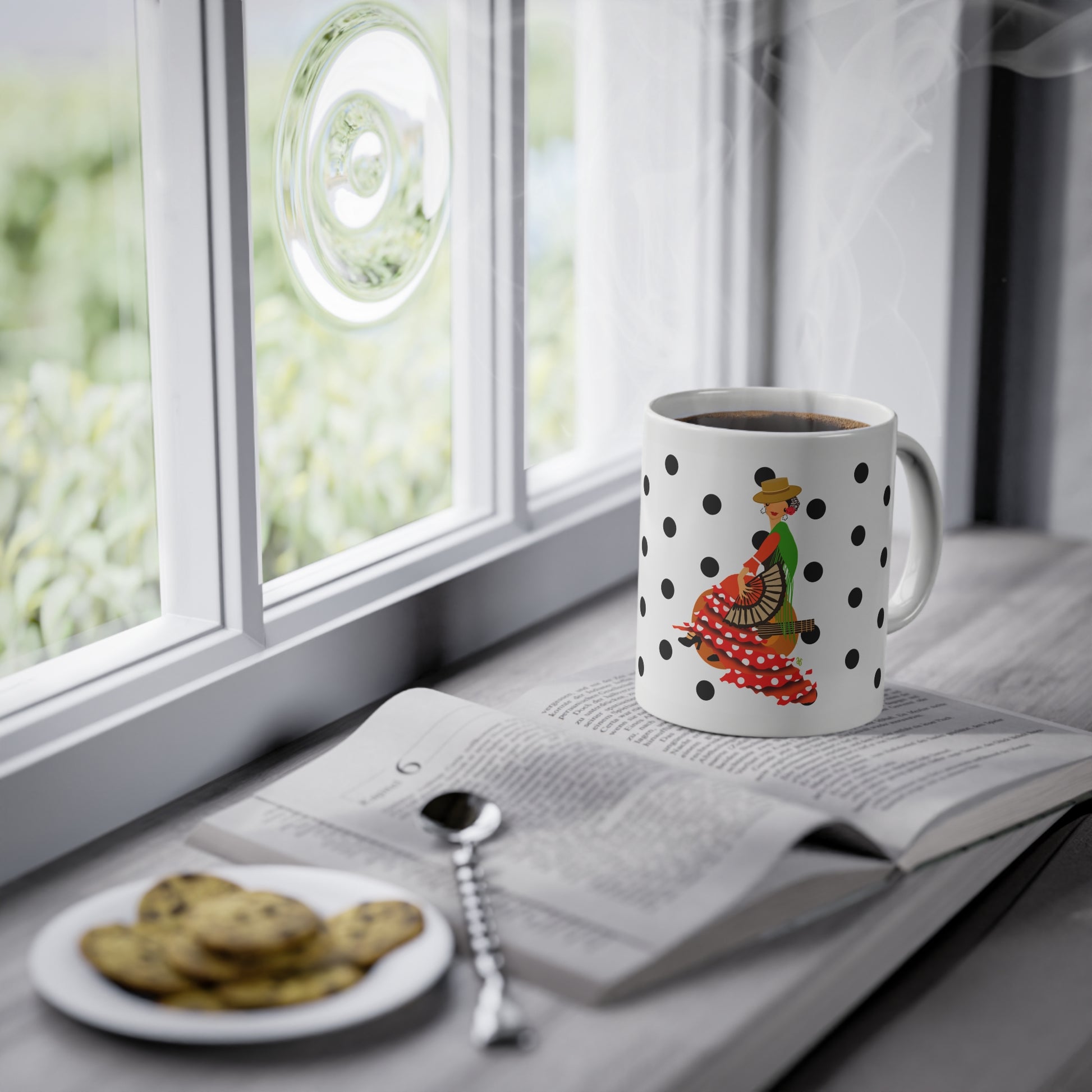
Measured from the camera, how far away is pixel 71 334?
68 centimetres

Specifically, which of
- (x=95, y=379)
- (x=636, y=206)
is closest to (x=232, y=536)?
(x=95, y=379)

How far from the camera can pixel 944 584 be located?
3.32ft

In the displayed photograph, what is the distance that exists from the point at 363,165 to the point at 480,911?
463mm

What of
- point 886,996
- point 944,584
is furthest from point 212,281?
point 944,584

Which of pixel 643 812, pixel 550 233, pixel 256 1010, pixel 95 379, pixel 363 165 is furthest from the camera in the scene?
pixel 550 233

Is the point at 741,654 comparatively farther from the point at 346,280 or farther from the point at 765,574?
the point at 346,280

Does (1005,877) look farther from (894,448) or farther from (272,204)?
(272,204)

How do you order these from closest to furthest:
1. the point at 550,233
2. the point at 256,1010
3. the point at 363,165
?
the point at 256,1010, the point at 363,165, the point at 550,233

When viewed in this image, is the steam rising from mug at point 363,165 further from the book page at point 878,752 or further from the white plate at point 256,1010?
the white plate at point 256,1010

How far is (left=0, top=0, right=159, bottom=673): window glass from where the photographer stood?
642mm

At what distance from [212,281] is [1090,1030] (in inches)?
20.1

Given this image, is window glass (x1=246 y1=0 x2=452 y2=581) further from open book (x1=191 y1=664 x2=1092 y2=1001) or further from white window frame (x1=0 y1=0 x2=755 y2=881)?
open book (x1=191 y1=664 x2=1092 y2=1001)

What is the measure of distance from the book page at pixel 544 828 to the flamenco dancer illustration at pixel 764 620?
0.08 metres

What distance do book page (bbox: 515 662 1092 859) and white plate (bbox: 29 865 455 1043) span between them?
16cm
